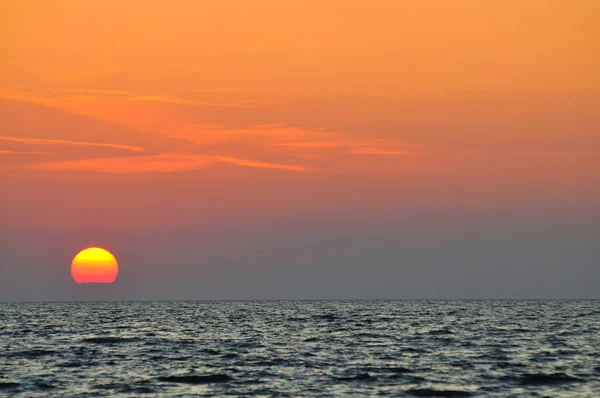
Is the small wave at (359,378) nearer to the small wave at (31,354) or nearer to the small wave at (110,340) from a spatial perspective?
the small wave at (31,354)

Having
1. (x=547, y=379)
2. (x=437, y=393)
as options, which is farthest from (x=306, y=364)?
(x=547, y=379)

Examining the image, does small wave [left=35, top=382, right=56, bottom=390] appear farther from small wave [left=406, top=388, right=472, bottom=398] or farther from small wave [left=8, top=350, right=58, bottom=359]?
small wave [left=406, top=388, right=472, bottom=398]

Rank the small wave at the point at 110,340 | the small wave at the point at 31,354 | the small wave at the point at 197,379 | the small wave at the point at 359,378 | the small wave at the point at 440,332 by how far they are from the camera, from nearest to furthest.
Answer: the small wave at the point at 197,379 → the small wave at the point at 359,378 → the small wave at the point at 31,354 → the small wave at the point at 110,340 → the small wave at the point at 440,332

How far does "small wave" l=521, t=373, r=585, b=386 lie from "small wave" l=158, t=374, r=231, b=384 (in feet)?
51.4

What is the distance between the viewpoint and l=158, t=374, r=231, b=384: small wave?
4478cm

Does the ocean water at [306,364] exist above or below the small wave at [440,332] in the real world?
above

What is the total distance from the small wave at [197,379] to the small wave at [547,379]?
15680mm

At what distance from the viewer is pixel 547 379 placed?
4469cm

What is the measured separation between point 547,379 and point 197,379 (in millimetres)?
18358

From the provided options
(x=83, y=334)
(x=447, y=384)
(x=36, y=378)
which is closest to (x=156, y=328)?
(x=83, y=334)

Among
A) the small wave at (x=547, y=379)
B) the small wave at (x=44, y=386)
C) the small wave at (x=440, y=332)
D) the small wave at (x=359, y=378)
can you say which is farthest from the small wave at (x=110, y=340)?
the small wave at (x=547, y=379)

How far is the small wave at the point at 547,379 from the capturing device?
4384 centimetres

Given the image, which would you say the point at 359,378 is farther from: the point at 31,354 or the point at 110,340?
the point at 110,340

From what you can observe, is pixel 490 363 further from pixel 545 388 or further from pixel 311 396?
pixel 311 396
